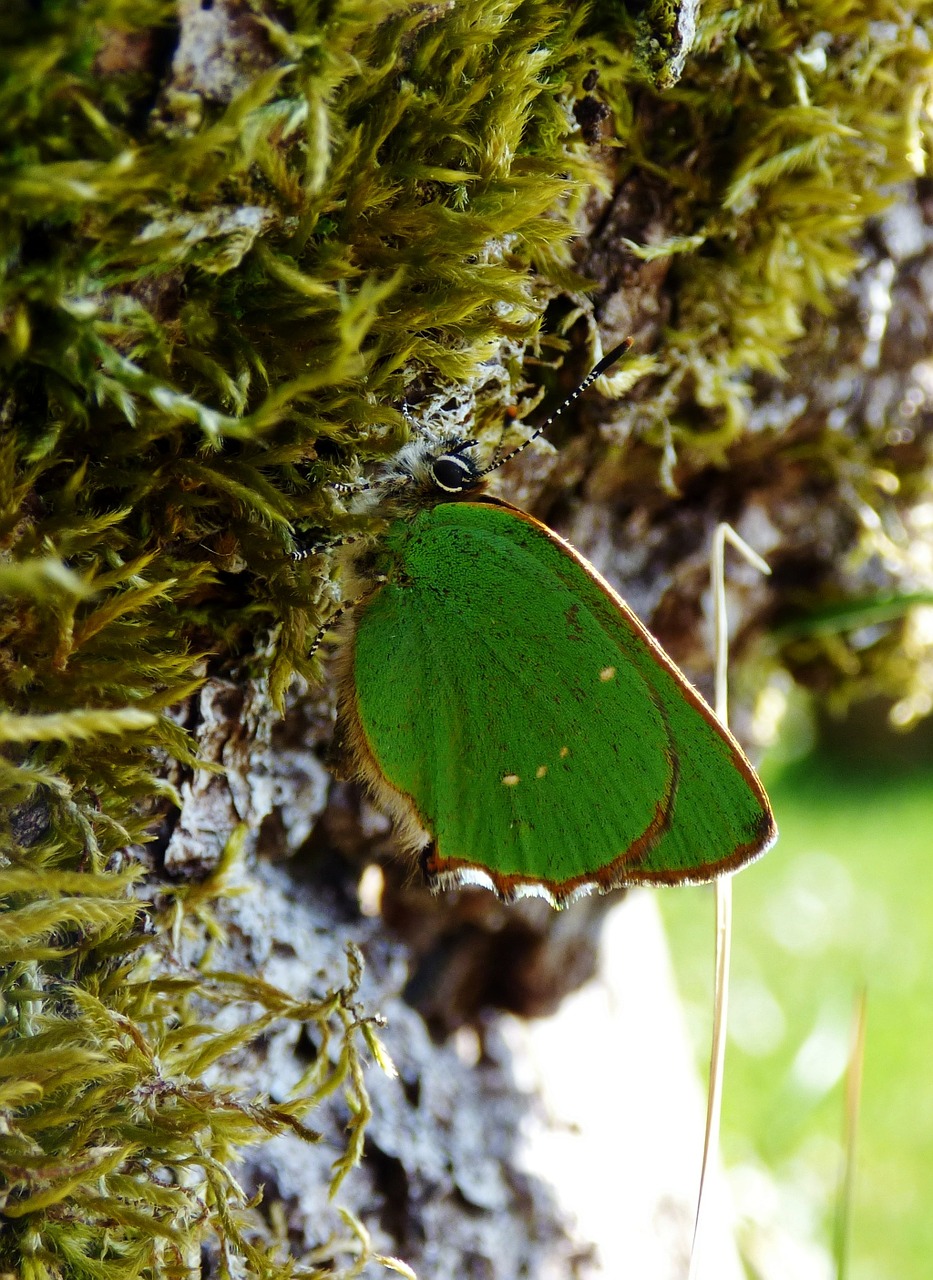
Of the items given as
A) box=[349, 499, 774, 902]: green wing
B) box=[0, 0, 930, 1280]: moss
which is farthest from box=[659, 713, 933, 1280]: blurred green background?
box=[0, 0, 930, 1280]: moss

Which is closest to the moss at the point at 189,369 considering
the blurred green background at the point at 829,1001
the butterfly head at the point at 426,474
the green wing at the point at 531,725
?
the butterfly head at the point at 426,474

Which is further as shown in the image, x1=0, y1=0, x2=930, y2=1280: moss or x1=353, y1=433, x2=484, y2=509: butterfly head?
x1=353, y1=433, x2=484, y2=509: butterfly head

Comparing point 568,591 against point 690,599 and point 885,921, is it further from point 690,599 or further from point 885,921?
point 885,921

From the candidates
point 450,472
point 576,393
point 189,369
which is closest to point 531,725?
point 450,472

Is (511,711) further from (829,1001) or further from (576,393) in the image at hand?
(829,1001)

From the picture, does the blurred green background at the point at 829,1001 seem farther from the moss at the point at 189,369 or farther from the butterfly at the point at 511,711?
the moss at the point at 189,369

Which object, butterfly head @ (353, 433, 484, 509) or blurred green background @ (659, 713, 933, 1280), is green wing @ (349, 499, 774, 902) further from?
blurred green background @ (659, 713, 933, 1280)

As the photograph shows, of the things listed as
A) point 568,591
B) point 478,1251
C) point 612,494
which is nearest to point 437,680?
point 568,591
